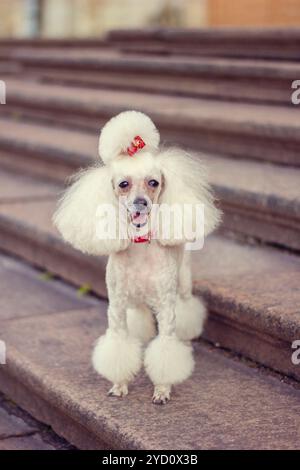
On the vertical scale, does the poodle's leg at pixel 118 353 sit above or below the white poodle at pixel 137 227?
below

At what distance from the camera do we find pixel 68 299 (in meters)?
3.46

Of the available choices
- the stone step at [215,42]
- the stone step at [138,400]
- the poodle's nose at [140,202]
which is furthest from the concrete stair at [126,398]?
the stone step at [215,42]

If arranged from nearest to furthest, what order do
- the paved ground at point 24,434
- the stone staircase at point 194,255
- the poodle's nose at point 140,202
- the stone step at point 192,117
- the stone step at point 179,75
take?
the poodle's nose at point 140,202 → the stone staircase at point 194,255 → the paved ground at point 24,434 → the stone step at point 192,117 → the stone step at point 179,75

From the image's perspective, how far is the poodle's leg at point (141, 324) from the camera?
265cm

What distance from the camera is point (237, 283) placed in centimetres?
284

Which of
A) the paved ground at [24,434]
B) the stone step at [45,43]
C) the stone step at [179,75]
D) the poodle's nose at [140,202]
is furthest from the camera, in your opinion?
the stone step at [45,43]

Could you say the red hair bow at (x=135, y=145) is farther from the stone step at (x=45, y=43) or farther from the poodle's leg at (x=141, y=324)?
the stone step at (x=45, y=43)

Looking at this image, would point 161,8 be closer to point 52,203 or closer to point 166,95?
point 166,95

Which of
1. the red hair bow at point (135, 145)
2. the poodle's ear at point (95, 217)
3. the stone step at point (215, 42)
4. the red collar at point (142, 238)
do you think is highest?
the stone step at point (215, 42)

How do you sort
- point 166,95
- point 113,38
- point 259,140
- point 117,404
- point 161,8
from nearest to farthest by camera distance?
point 117,404 → point 259,140 → point 166,95 → point 113,38 → point 161,8

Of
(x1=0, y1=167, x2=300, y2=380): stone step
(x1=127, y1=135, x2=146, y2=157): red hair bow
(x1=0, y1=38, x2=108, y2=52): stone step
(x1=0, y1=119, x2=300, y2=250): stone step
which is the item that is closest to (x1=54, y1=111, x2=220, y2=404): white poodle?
(x1=127, y1=135, x2=146, y2=157): red hair bow

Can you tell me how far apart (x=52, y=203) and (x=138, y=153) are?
189 centimetres

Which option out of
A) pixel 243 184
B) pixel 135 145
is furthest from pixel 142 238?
pixel 243 184
